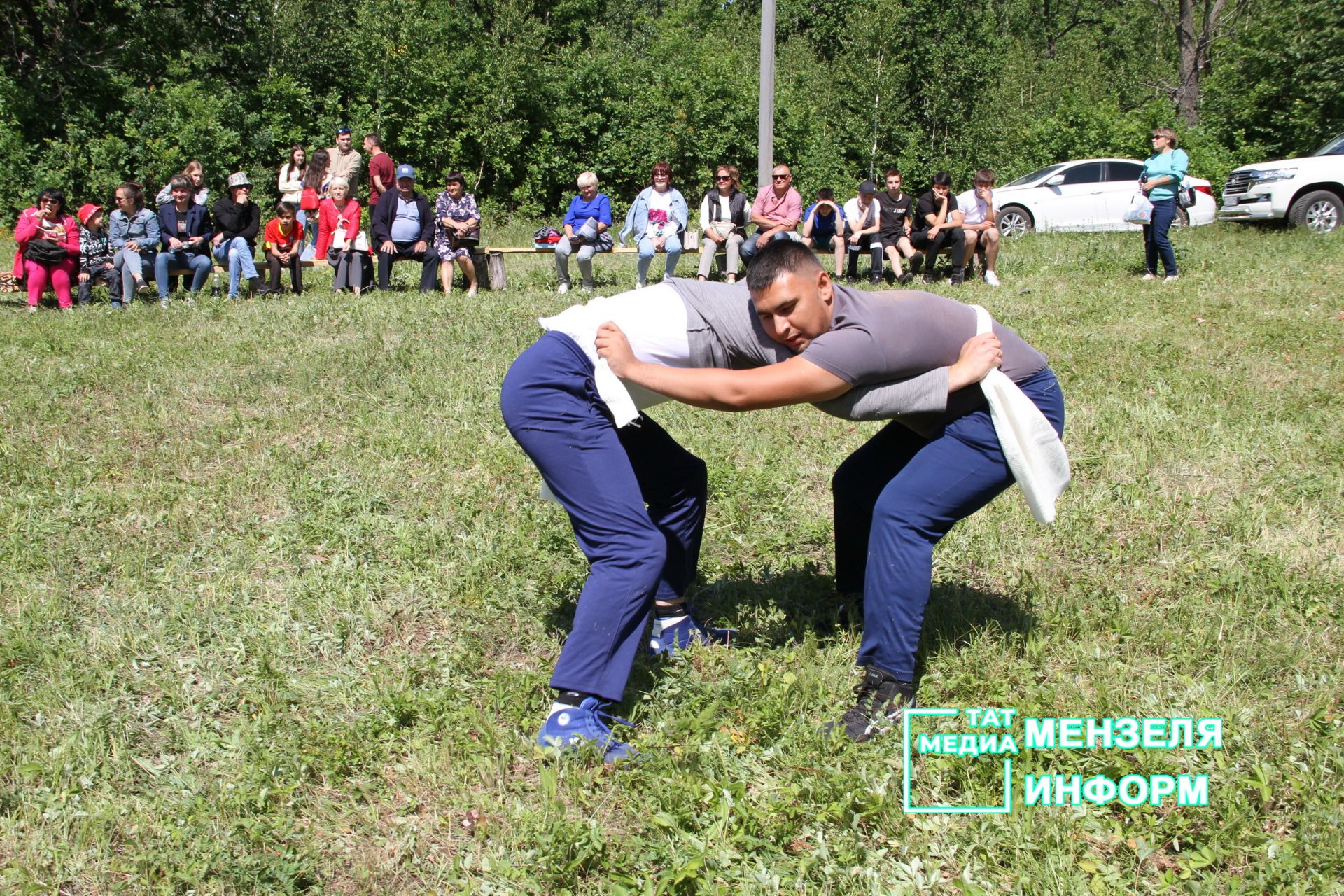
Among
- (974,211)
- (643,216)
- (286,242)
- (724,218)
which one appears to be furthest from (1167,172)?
(286,242)

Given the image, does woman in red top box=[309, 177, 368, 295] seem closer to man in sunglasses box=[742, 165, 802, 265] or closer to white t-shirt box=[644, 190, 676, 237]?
white t-shirt box=[644, 190, 676, 237]

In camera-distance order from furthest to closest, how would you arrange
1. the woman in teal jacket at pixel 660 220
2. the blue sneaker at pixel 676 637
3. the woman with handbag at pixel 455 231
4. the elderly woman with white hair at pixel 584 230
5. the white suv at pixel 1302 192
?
the white suv at pixel 1302 192 < the woman in teal jacket at pixel 660 220 < the elderly woman with white hair at pixel 584 230 < the woman with handbag at pixel 455 231 < the blue sneaker at pixel 676 637

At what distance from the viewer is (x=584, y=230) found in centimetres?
1318

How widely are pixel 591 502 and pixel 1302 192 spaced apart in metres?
16.7

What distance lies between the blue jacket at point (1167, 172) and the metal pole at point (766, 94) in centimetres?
453

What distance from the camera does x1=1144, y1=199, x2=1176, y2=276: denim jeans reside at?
483 inches

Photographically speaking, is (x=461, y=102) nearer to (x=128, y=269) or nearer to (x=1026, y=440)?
(x=128, y=269)

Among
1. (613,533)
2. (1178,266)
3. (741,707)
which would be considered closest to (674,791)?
(741,707)

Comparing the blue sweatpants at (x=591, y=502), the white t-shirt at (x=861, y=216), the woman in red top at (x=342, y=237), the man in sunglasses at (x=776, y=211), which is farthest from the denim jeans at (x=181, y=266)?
the blue sweatpants at (x=591, y=502)

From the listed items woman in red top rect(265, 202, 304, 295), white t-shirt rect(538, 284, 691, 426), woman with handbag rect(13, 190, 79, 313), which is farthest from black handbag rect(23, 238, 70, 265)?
white t-shirt rect(538, 284, 691, 426)

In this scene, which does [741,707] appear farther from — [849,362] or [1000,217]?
[1000,217]

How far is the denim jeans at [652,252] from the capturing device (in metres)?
13.3

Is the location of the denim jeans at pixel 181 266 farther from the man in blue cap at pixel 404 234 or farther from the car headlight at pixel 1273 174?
the car headlight at pixel 1273 174

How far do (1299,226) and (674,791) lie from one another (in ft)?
54.4
